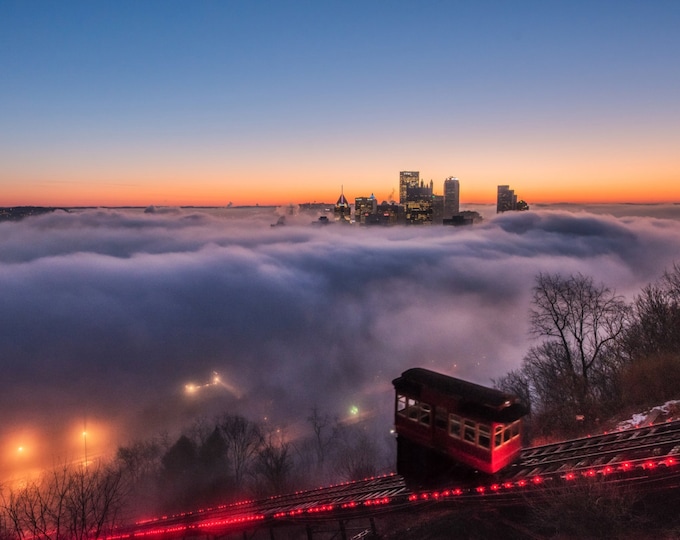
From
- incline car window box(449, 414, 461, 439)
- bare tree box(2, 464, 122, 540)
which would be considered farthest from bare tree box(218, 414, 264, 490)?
incline car window box(449, 414, 461, 439)

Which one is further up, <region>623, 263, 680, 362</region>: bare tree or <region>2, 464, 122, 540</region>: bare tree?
<region>623, 263, 680, 362</region>: bare tree

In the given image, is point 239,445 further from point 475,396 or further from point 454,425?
point 475,396

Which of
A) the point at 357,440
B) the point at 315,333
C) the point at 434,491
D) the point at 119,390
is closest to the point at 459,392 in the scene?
the point at 434,491

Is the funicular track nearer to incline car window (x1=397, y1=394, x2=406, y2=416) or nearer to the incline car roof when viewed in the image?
the incline car roof

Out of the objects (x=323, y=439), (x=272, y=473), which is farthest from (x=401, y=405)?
(x=323, y=439)

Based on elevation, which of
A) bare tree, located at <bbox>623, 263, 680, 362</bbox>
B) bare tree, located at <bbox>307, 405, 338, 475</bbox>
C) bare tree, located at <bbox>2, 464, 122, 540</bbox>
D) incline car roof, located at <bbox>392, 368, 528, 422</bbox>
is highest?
incline car roof, located at <bbox>392, 368, 528, 422</bbox>

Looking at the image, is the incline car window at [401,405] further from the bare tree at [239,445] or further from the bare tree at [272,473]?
the bare tree at [239,445]
